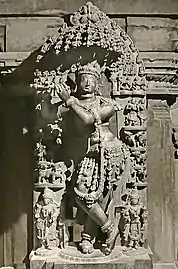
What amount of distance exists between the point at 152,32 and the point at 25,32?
2.48 feet

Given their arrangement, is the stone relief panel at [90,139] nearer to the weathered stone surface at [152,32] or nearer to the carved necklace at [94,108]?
the carved necklace at [94,108]

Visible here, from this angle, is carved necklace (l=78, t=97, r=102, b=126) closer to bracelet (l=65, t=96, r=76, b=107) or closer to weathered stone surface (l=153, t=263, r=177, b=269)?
bracelet (l=65, t=96, r=76, b=107)

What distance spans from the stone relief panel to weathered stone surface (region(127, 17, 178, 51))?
0.36 meters

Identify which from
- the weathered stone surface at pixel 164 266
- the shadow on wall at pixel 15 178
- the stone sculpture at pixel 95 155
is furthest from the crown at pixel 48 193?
the weathered stone surface at pixel 164 266

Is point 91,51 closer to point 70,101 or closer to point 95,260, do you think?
point 70,101

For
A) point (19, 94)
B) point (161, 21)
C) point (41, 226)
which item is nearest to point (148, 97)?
point (161, 21)

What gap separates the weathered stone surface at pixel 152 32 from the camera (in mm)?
3688

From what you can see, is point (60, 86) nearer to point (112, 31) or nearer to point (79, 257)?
point (112, 31)

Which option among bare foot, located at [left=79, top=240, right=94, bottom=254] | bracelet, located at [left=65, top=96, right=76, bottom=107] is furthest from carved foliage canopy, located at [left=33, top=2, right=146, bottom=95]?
bare foot, located at [left=79, top=240, right=94, bottom=254]

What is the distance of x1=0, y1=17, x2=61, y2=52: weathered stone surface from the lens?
3.65 metres

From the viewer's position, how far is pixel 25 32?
365cm

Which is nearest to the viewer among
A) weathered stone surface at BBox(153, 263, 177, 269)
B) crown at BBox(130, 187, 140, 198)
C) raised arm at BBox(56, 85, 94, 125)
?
raised arm at BBox(56, 85, 94, 125)

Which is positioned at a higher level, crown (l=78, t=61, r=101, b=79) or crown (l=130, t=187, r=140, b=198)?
crown (l=78, t=61, r=101, b=79)

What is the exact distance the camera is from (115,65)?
3381mm
